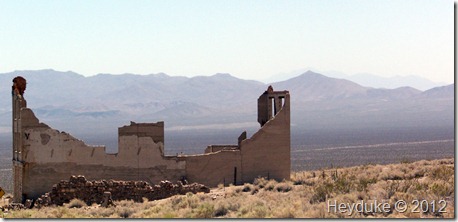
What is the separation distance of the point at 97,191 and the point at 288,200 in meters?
6.74

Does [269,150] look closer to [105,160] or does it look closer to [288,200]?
[105,160]

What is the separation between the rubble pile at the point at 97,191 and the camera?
78.6 feet

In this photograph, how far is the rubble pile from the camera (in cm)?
2395

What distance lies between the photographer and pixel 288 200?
20.1 meters

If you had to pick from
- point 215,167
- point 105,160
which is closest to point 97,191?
point 105,160

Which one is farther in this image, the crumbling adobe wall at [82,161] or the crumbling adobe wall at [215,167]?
the crumbling adobe wall at [215,167]

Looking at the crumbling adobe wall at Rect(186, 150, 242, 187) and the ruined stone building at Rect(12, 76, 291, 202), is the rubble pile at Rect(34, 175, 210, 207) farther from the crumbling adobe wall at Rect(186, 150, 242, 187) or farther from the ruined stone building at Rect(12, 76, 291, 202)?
the crumbling adobe wall at Rect(186, 150, 242, 187)

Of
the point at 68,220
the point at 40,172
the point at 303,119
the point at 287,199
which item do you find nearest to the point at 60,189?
the point at 40,172

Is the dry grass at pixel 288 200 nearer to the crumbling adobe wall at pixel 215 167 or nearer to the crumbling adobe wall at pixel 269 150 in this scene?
the crumbling adobe wall at pixel 215 167

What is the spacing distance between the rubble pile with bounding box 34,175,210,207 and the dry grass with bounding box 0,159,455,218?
2.58 ft

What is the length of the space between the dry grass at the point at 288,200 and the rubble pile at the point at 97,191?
79 cm

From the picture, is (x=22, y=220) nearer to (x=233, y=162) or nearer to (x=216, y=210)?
(x=216, y=210)

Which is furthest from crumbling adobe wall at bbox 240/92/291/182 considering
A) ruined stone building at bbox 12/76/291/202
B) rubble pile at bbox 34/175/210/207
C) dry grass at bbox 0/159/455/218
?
rubble pile at bbox 34/175/210/207

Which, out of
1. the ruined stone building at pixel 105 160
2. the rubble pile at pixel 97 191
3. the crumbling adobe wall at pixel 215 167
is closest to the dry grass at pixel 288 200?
the rubble pile at pixel 97 191
